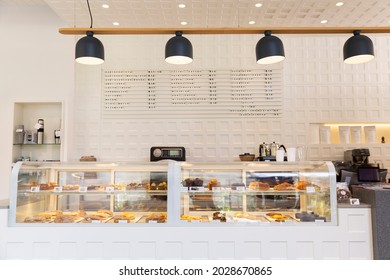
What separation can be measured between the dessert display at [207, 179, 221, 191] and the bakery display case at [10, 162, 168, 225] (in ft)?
1.42

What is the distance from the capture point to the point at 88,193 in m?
3.05

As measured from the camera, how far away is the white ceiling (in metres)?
4.20

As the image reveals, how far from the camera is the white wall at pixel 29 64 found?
4859 millimetres

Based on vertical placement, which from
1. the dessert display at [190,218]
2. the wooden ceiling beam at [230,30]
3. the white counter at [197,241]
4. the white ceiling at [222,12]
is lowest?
the white counter at [197,241]

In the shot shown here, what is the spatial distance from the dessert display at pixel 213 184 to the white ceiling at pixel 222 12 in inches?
92.7

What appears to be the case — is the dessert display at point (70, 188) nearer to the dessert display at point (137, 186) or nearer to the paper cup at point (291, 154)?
the dessert display at point (137, 186)

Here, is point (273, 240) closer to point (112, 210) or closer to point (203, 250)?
point (203, 250)

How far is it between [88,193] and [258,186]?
5.49 feet

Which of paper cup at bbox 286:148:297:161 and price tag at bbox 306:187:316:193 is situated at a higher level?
paper cup at bbox 286:148:297:161

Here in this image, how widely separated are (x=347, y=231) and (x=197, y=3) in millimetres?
3283

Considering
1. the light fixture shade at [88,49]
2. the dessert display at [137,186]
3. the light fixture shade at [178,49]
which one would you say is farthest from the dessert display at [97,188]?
the light fixture shade at [178,49]

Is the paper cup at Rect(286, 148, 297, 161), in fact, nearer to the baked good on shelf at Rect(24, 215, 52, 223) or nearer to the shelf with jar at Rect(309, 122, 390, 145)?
the shelf with jar at Rect(309, 122, 390, 145)

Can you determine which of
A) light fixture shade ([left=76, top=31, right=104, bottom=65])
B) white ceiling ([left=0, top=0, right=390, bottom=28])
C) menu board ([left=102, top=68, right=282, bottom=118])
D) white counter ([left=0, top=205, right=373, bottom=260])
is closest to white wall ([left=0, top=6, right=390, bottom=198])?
menu board ([left=102, top=68, right=282, bottom=118])

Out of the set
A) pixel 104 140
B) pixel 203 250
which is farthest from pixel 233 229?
pixel 104 140
